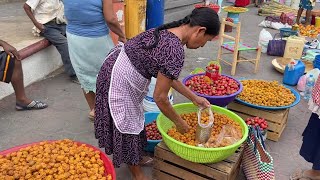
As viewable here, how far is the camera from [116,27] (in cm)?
306

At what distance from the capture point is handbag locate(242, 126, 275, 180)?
7.76ft

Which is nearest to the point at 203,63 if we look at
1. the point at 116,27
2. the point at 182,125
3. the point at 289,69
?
the point at 289,69

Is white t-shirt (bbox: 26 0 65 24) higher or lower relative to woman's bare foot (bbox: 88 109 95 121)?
higher

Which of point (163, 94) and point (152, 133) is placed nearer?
point (163, 94)

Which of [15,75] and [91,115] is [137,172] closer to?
[91,115]

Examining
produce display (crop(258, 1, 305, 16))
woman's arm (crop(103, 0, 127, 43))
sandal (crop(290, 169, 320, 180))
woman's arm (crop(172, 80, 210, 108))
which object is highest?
woman's arm (crop(103, 0, 127, 43))

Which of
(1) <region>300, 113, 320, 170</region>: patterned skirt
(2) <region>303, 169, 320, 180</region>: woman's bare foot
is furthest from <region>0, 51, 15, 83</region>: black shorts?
(2) <region>303, 169, 320, 180</region>: woman's bare foot

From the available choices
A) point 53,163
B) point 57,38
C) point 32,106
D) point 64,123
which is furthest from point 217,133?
point 57,38

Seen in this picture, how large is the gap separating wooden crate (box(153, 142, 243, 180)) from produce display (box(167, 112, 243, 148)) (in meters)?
0.16

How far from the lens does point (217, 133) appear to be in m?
2.54

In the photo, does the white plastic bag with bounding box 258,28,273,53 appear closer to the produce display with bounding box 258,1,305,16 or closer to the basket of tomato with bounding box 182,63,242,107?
the basket of tomato with bounding box 182,63,242,107

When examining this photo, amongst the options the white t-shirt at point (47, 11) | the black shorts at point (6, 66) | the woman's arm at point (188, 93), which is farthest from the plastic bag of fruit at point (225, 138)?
the white t-shirt at point (47, 11)

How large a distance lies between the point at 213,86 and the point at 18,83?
230 cm

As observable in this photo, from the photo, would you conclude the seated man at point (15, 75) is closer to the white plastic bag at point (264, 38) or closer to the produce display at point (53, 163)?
the produce display at point (53, 163)
